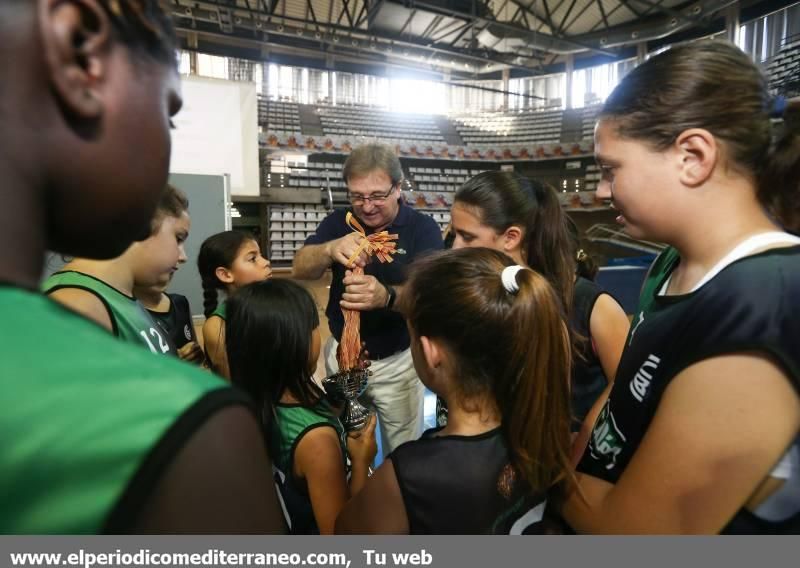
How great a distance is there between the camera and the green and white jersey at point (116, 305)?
1.11 metres

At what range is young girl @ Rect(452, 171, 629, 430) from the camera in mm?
1407

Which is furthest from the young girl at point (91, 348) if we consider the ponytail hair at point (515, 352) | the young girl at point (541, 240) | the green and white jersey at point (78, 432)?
the young girl at point (541, 240)

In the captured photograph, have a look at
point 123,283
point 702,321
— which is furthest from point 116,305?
point 702,321

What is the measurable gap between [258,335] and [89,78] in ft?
3.24

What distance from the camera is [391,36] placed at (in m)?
12.9

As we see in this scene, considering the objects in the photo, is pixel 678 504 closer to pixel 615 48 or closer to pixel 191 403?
pixel 191 403

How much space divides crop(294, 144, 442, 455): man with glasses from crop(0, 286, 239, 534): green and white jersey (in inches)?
64.9

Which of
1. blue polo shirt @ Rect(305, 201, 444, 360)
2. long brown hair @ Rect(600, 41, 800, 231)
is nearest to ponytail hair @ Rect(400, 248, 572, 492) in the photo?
long brown hair @ Rect(600, 41, 800, 231)

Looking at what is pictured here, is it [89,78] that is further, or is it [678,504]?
[678,504]

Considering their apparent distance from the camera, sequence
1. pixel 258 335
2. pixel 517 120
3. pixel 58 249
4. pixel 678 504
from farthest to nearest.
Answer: pixel 517 120
pixel 258 335
pixel 678 504
pixel 58 249

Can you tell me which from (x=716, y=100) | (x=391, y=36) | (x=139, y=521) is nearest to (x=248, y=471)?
(x=139, y=521)

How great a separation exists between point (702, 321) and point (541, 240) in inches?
36.2

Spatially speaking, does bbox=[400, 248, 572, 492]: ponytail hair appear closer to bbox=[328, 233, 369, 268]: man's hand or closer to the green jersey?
the green jersey

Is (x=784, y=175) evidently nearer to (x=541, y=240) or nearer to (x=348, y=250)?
(x=541, y=240)
